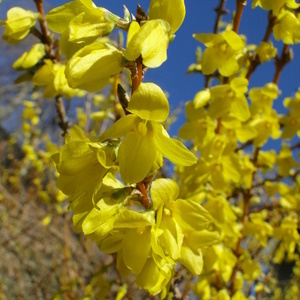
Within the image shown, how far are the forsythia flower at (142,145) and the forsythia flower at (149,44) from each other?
90 mm

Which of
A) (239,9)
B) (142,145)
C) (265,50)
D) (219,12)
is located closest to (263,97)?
(265,50)

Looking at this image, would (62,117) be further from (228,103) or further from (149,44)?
(149,44)

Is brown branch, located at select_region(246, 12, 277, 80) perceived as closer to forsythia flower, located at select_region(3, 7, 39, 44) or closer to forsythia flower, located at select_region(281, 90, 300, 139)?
forsythia flower, located at select_region(281, 90, 300, 139)

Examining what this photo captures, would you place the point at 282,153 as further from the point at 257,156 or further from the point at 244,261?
the point at 244,261

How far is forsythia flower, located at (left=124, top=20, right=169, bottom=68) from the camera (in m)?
0.62

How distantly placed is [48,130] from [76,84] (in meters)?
10.6

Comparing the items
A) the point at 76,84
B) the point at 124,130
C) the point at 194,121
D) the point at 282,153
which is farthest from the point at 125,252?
the point at 282,153

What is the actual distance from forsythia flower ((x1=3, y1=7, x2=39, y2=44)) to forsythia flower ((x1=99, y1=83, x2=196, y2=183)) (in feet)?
2.53

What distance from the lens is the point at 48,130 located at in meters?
10.8

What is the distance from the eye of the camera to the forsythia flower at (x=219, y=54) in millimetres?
1276

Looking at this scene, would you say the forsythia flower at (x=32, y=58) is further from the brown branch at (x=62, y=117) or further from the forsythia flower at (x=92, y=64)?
the forsythia flower at (x=92, y=64)

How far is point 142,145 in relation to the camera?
729 mm

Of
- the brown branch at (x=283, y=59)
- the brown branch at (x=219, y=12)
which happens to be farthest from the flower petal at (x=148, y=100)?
the brown branch at (x=283, y=59)

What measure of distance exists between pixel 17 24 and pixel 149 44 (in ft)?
2.74
